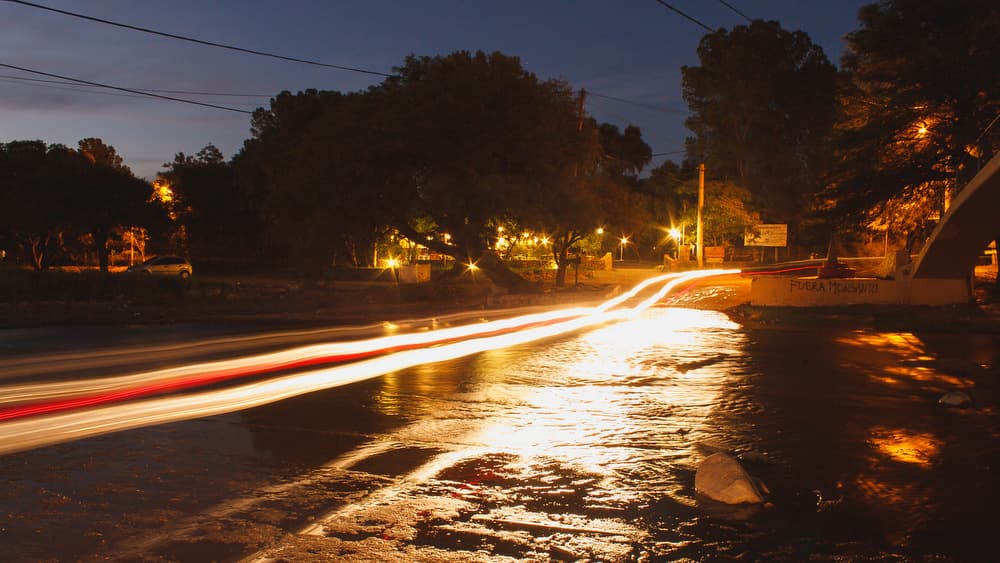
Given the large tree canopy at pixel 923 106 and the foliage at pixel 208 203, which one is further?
the foliage at pixel 208 203

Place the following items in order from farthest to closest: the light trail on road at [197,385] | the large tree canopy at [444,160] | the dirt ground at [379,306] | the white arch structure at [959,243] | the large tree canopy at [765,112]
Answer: the large tree canopy at [765,112] < the large tree canopy at [444,160] < the dirt ground at [379,306] < the white arch structure at [959,243] < the light trail on road at [197,385]

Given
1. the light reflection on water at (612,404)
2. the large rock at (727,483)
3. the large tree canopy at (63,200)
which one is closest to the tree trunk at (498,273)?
the light reflection on water at (612,404)

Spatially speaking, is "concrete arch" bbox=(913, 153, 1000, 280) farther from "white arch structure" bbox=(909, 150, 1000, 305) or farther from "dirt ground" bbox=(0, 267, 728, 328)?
"dirt ground" bbox=(0, 267, 728, 328)

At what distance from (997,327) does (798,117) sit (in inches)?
1580

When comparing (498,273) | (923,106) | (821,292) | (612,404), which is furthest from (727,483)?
(498,273)

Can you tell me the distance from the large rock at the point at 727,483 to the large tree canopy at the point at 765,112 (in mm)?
49470

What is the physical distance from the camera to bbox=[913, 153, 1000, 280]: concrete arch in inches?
747

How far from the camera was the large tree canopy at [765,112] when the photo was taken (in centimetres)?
5247

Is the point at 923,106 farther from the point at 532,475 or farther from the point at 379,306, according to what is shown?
the point at 532,475

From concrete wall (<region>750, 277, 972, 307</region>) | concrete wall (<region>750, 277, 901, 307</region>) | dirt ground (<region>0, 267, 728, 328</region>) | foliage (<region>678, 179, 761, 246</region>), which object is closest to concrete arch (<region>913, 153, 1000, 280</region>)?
concrete wall (<region>750, 277, 972, 307</region>)

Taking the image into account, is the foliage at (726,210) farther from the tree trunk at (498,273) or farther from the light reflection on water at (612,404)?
the light reflection on water at (612,404)

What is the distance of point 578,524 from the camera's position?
5.25 metres

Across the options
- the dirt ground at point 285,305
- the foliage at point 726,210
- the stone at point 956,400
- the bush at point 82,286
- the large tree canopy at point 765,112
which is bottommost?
the stone at point 956,400

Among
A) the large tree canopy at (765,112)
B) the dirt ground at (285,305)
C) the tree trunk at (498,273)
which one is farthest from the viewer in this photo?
the large tree canopy at (765,112)
